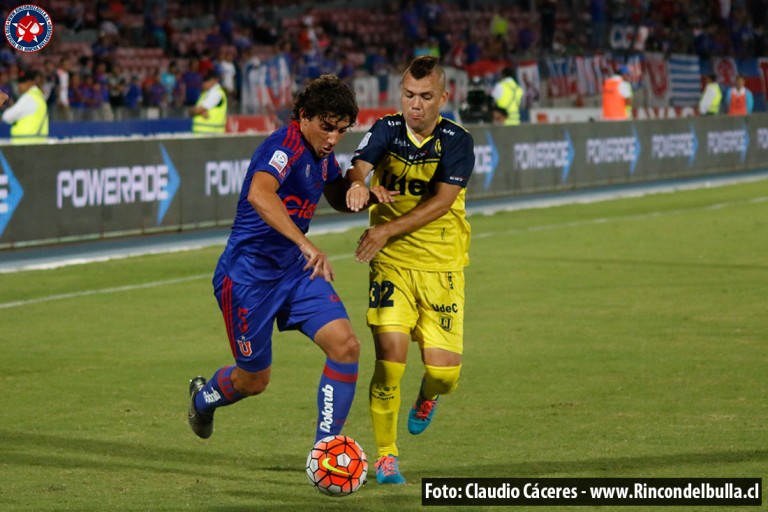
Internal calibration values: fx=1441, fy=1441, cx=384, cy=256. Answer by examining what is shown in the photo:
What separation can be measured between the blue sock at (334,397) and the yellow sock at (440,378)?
694 mm

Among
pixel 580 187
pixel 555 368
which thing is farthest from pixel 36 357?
pixel 580 187

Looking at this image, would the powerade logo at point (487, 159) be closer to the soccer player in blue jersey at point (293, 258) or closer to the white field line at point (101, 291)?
the white field line at point (101, 291)

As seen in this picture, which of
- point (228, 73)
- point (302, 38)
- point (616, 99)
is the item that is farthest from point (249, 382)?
point (302, 38)

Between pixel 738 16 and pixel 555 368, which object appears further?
pixel 738 16

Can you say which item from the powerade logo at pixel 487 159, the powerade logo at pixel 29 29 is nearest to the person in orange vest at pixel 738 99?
the powerade logo at pixel 487 159

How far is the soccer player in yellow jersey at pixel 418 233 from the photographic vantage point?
7234 mm

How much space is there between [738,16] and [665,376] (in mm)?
47239

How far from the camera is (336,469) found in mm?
6254

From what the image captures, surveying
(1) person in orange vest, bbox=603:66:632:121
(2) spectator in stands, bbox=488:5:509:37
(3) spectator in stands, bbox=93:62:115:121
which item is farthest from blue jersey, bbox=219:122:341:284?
(2) spectator in stands, bbox=488:5:509:37

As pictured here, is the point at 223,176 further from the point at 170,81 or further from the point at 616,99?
the point at 616,99

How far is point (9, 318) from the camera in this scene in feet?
41.5

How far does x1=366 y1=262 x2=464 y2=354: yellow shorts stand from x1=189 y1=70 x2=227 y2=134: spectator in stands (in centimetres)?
1788

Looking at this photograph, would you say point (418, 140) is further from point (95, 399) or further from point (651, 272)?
point (651, 272)

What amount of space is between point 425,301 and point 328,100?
1.26 m
